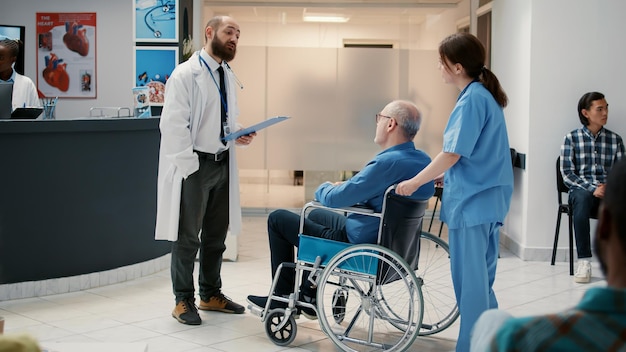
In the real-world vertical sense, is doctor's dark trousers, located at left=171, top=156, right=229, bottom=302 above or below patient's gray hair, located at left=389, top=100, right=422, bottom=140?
below

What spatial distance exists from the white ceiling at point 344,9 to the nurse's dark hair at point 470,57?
15.0 feet

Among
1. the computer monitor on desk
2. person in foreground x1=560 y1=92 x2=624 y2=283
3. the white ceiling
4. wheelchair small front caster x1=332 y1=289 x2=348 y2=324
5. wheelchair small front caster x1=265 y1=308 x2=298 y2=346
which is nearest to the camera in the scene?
wheelchair small front caster x1=265 y1=308 x2=298 y2=346

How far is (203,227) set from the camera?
14.5 feet

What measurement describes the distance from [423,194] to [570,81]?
2.82m

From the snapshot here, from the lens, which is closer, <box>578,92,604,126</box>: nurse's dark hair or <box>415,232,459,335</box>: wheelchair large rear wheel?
<box>415,232,459,335</box>: wheelchair large rear wheel

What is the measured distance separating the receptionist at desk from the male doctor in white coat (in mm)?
1978

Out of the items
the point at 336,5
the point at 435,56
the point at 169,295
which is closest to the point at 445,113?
the point at 435,56

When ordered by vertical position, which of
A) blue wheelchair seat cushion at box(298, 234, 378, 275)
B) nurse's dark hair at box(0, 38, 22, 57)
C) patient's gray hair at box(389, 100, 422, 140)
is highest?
nurse's dark hair at box(0, 38, 22, 57)

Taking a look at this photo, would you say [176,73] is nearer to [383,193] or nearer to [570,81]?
[383,193]

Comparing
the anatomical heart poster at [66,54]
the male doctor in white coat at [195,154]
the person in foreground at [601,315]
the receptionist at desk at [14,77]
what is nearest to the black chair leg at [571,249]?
the male doctor in white coat at [195,154]

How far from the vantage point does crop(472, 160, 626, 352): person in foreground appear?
112 centimetres

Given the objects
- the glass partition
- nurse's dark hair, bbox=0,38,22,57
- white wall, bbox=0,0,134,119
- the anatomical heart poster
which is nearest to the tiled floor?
nurse's dark hair, bbox=0,38,22,57

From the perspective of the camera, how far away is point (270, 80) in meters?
7.99

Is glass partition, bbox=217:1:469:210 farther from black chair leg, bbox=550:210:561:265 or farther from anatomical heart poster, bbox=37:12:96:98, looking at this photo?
black chair leg, bbox=550:210:561:265
